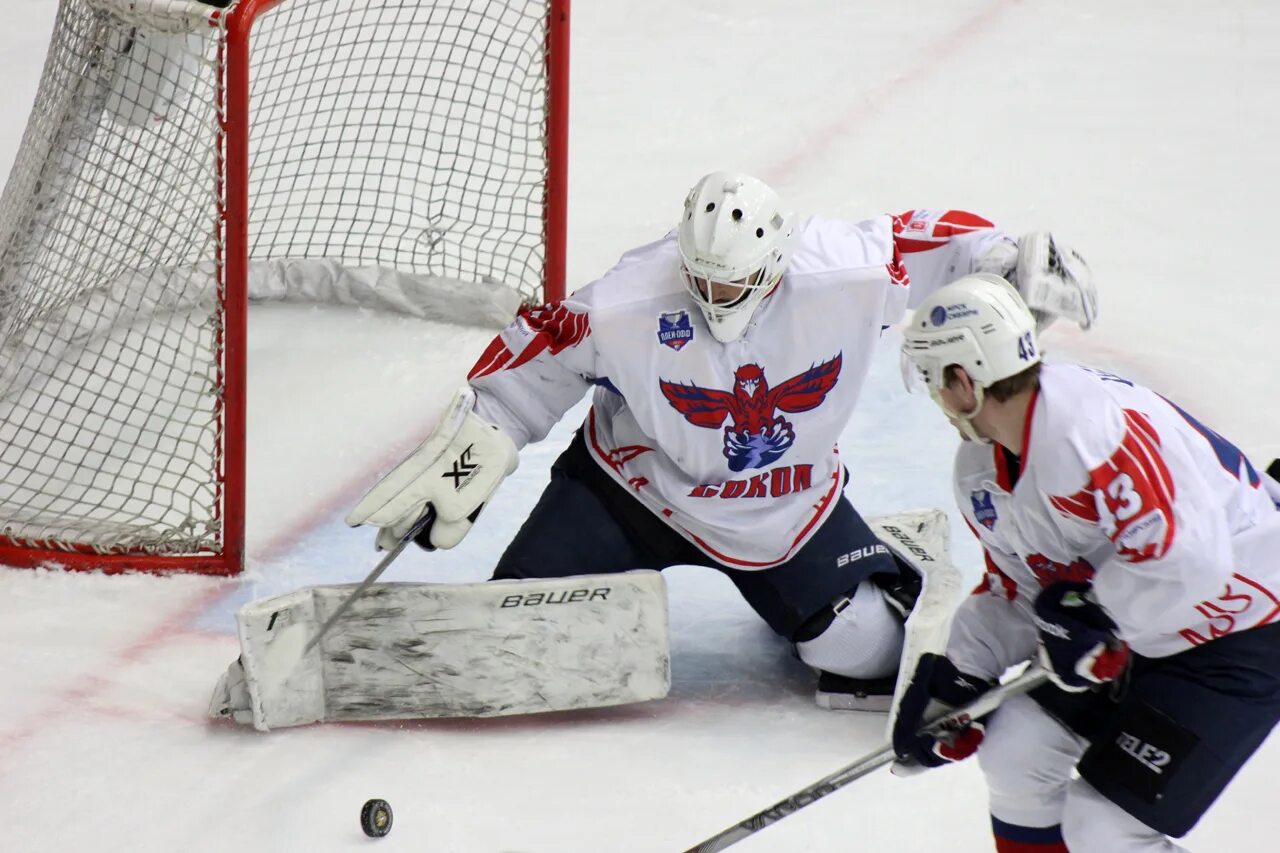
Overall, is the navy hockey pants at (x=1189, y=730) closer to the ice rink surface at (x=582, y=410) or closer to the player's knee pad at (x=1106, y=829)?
the player's knee pad at (x=1106, y=829)

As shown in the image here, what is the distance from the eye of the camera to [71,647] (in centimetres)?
323

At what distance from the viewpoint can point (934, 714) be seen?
7.88 feet

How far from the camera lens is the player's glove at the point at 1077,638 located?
84.7 inches

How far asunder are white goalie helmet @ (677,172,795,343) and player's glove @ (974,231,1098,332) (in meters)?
0.40

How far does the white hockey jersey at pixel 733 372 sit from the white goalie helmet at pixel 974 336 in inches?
26.3

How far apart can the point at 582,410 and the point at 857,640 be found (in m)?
1.30

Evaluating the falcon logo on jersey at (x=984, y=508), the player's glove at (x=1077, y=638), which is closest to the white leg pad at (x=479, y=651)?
the falcon logo on jersey at (x=984, y=508)

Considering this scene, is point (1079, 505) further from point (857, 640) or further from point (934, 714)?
point (857, 640)

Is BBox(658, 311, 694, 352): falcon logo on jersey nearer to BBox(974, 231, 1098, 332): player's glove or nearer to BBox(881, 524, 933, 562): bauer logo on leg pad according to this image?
BBox(974, 231, 1098, 332): player's glove

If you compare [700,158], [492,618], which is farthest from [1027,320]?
[700,158]

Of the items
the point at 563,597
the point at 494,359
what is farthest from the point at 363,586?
the point at 494,359

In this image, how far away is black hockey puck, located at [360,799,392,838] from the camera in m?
2.65

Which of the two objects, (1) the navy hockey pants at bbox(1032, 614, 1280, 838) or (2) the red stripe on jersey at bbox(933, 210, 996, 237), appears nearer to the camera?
(1) the navy hockey pants at bbox(1032, 614, 1280, 838)

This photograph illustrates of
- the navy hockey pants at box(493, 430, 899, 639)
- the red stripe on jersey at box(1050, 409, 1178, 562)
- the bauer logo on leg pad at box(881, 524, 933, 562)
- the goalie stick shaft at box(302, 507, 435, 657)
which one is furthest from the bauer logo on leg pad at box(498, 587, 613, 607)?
the red stripe on jersey at box(1050, 409, 1178, 562)
